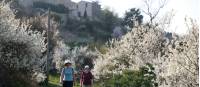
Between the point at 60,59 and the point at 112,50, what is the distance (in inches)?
626

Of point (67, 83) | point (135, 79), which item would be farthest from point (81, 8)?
point (67, 83)

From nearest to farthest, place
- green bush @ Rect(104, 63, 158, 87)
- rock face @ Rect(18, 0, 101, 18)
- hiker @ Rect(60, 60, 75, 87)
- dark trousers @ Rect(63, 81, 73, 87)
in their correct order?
1. hiker @ Rect(60, 60, 75, 87)
2. dark trousers @ Rect(63, 81, 73, 87)
3. green bush @ Rect(104, 63, 158, 87)
4. rock face @ Rect(18, 0, 101, 18)

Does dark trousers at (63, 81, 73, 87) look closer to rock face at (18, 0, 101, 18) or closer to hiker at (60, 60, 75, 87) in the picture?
hiker at (60, 60, 75, 87)

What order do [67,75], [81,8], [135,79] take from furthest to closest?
[81,8] → [135,79] → [67,75]

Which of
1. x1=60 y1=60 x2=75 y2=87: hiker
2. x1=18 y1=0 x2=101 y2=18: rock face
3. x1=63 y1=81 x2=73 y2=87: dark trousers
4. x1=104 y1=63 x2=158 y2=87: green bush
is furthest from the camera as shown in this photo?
x1=18 y1=0 x2=101 y2=18: rock face

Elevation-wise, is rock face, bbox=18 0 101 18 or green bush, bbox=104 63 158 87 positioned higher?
rock face, bbox=18 0 101 18

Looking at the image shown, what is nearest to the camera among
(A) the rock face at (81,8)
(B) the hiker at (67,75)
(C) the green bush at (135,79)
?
(B) the hiker at (67,75)

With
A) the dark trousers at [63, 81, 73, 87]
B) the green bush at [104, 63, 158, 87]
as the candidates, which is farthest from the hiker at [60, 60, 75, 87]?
the green bush at [104, 63, 158, 87]

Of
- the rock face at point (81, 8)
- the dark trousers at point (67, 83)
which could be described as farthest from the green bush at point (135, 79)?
the rock face at point (81, 8)

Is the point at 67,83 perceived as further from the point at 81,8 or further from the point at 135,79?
the point at 81,8

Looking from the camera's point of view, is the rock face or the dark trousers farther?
the rock face

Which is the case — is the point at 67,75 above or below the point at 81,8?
below

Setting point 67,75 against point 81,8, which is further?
point 81,8

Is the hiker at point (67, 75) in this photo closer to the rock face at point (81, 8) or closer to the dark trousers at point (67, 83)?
the dark trousers at point (67, 83)
